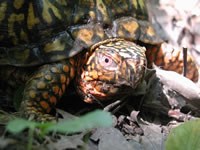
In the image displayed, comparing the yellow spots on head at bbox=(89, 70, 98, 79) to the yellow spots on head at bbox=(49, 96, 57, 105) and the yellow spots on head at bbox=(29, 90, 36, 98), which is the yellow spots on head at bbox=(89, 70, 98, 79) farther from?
the yellow spots on head at bbox=(29, 90, 36, 98)

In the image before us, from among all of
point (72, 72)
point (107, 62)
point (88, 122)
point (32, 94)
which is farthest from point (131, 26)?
point (88, 122)

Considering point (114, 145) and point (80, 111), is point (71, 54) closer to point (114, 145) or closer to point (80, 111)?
point (80, 111)

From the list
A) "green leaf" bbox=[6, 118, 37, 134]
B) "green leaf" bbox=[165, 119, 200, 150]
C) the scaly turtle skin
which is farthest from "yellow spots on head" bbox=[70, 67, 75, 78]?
"green leaf" bbox=[6, 118, 37, 134]

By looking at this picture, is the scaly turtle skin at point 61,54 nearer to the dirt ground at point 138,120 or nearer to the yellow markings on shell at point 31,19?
the yellow markings on shell at point 31,19

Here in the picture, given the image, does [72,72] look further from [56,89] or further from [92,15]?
[92,15]

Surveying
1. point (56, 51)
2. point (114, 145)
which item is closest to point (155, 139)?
point (114, 145)

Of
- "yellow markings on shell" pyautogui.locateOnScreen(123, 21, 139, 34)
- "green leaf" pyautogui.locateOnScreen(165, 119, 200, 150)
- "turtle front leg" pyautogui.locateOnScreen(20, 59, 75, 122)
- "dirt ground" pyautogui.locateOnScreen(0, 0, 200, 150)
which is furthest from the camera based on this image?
"yellow markings on shell" pyautogui.locateOnScreen(123, 21, 139, 34)

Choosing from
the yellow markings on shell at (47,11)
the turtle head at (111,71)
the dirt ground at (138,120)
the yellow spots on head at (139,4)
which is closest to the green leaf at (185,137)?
the dirt ground at (138,120)
